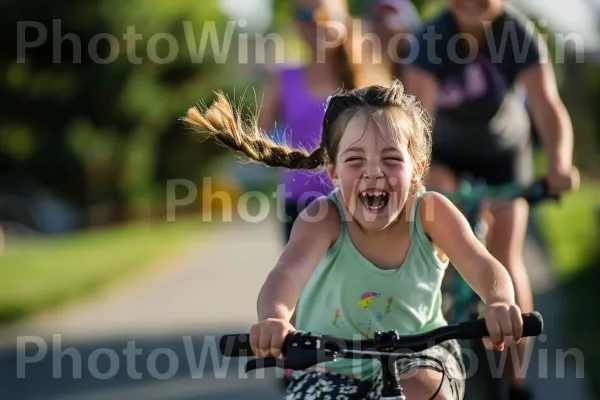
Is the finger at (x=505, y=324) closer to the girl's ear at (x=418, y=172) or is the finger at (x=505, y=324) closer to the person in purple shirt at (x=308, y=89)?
the girl's ear at (x=418, y=172)

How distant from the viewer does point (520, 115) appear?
517 centimetres

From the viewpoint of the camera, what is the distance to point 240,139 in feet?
11.8

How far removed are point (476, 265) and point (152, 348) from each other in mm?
6638

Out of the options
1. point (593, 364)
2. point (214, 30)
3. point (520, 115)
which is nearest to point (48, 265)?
point (593, 364)

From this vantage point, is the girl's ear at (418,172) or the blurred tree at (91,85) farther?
the blurred tree at (91,85)

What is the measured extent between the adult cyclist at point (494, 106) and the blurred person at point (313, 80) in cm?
38

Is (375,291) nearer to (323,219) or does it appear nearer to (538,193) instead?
(323,219)

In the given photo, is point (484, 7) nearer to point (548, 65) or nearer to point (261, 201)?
point (548, 65)

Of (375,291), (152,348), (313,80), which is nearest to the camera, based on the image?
(375,291)

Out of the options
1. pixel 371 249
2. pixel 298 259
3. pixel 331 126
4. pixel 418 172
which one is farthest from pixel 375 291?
pixel 331 126

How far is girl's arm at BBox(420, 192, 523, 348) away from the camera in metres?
2.82

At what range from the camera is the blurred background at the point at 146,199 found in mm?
9742

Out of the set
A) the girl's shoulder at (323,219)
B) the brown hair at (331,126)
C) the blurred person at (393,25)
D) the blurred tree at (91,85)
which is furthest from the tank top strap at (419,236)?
the blurred tree at (91,85)

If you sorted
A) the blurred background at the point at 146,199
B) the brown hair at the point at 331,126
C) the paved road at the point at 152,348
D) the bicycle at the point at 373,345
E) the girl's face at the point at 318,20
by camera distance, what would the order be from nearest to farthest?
1. the bicycle at the point at 373,345
2. the brown hair at the point at 331,126
3. the girl's face at the point at 318,20
4. the paved road at the point at 152,348
5. the blurred background at the point at 146,199
